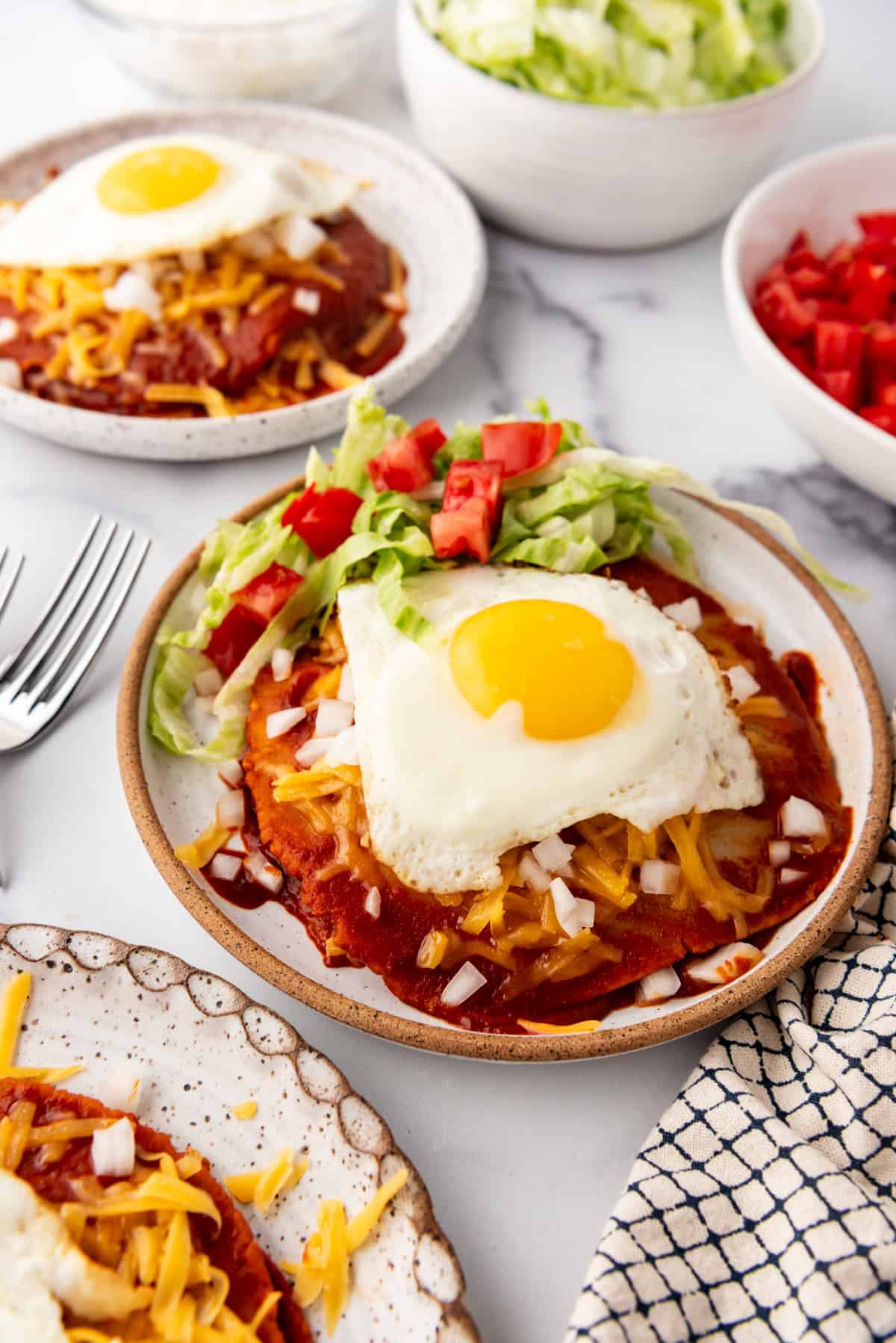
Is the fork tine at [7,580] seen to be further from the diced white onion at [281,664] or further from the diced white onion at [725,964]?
the diced white onion at [725,964]

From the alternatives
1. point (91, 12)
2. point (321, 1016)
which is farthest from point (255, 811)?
point (91, 12)

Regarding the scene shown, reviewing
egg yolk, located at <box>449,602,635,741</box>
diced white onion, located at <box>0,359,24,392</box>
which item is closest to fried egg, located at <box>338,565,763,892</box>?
egg yolk, located at <box>449,602,635,741</box>

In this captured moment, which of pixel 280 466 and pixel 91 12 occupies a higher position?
pixel 91 12

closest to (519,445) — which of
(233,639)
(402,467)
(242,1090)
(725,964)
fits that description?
(402,467)

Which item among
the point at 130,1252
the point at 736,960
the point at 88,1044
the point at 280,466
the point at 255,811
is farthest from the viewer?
the point at 280,466

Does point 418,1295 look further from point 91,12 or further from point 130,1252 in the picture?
point 91,12

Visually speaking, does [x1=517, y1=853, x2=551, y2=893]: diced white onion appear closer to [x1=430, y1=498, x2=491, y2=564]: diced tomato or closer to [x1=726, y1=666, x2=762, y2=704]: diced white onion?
[x1=726, y1=666, x2=762, y2=704]: diced white onion

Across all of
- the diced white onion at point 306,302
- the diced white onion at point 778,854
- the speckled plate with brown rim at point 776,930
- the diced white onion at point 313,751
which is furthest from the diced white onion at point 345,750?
the diced white onion at point 306,302

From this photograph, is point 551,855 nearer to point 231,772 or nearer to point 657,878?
point 657,878
